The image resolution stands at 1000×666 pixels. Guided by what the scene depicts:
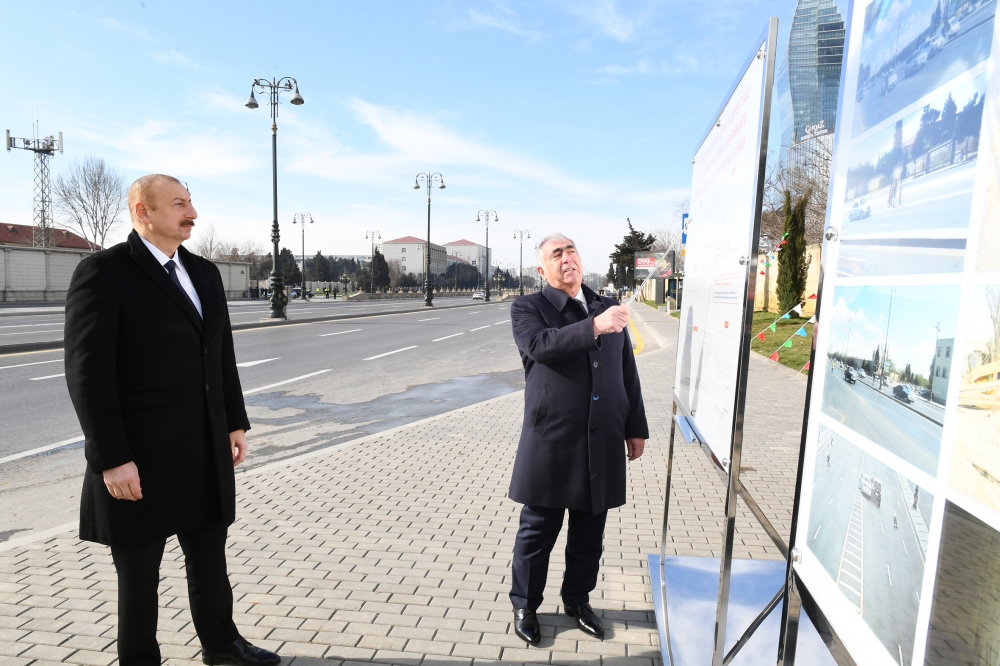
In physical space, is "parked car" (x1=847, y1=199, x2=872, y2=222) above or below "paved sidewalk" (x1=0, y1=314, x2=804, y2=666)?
above

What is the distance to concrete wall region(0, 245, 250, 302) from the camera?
40.7 metres

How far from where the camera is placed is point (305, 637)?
9.82ft

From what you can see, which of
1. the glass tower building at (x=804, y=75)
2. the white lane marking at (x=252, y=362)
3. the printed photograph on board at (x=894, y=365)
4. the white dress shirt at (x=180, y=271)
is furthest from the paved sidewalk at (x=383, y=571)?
the glass tower building at (x=804, y=75)

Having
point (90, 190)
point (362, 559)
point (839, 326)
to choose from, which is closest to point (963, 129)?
point (839, 326)

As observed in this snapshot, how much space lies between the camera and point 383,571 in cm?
368

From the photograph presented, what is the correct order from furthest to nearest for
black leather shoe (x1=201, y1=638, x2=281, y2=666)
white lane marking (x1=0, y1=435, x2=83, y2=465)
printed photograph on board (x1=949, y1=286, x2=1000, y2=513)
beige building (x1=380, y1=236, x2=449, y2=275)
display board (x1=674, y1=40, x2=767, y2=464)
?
beige building (x1=380, y1=236, x2=449, y2=275), white lane marking (x1=0, y1=435, x2=83, y2=465), black leather shoe (x1=201, y1=638, x2=281, y2=666), display board (x1=674, y1=40, x2=767, y2=464), printed photograph on board (x1=949, y1=286, x2=1000, y2=513)

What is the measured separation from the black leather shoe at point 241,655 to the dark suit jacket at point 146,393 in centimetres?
57

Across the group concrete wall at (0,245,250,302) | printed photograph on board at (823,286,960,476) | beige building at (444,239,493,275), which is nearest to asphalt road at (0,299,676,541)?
printed photograph on board at (823,286,960,476)

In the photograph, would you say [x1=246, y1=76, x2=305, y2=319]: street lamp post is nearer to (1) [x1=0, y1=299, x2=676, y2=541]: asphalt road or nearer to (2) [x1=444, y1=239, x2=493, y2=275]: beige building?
(1) [x1=0, y1=299, x2=676, y2=541]: asphalt road

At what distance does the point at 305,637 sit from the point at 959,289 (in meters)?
2.92

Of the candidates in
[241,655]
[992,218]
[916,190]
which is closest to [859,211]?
[916,190]

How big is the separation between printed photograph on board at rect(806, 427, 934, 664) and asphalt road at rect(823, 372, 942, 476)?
5 centimetres

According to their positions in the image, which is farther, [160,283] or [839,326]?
[160,283]

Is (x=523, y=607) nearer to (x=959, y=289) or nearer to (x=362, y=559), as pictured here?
(x=362, y=559)
